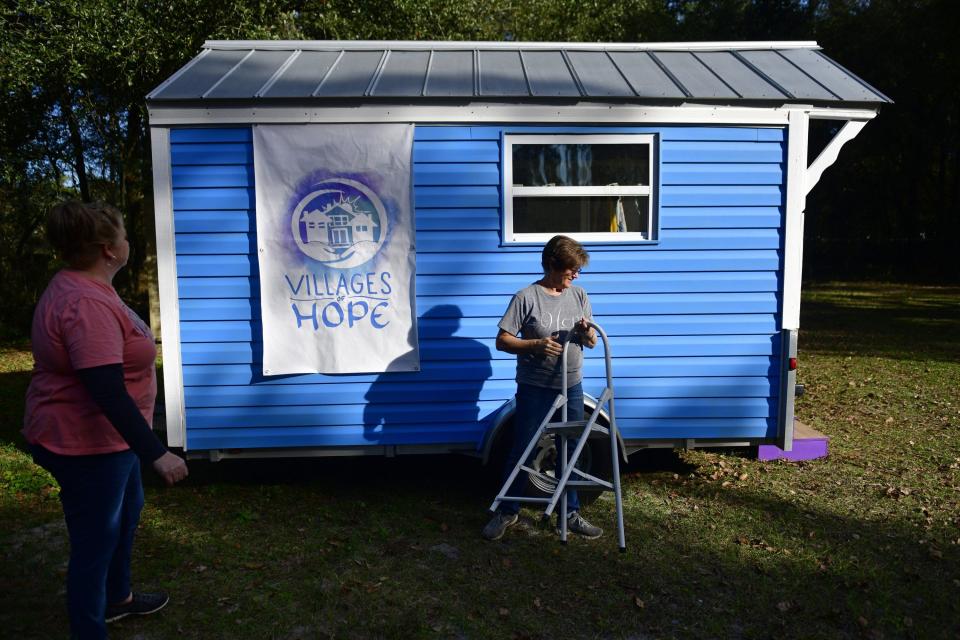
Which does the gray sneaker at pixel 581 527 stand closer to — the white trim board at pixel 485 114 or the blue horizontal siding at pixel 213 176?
the white trim board at pixel 485 114

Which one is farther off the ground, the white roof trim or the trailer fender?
the white roof trim

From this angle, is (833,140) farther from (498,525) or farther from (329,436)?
(329,436)

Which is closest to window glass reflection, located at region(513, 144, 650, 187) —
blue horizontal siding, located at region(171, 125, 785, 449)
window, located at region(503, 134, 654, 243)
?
window, located at region(503, 134, 654, 243)

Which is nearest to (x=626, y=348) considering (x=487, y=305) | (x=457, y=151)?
(x=487, y=305)

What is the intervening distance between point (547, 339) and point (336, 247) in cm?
161

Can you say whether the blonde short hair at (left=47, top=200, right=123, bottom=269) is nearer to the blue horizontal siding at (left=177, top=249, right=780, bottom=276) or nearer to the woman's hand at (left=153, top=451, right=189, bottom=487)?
the woman's hand at (left=153, top=451, right=189, bottom=487)

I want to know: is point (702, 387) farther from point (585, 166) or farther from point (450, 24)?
point (450, 24)

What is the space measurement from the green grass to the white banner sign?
43.8 inches

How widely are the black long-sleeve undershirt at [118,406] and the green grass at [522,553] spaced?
145cm

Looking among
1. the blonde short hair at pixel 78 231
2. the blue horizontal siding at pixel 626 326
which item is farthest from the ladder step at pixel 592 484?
the blonde short hair at pixel 78 231

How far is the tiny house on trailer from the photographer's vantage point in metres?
4.97

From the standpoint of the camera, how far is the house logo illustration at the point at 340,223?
16.4ft

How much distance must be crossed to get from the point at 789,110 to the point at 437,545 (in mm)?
3669

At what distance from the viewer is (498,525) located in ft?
15.5
